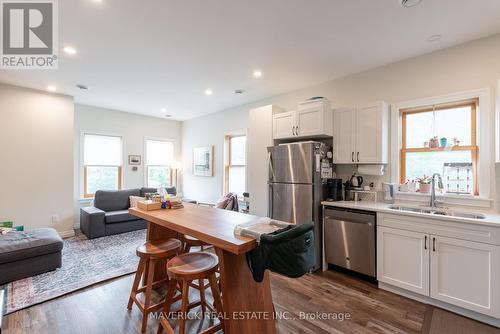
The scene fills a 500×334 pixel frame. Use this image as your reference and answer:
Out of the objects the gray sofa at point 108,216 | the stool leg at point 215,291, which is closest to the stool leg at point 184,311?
the stool leg at point 215,291

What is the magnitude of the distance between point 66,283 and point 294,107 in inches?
164

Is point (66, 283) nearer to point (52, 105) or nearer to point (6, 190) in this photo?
point (6, 190)

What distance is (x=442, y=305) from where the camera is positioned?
7.59 feet

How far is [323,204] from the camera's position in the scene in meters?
3.15

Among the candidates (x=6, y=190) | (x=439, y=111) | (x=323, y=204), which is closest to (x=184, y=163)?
(x=6, y=190)

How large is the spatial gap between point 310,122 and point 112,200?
4471 mm

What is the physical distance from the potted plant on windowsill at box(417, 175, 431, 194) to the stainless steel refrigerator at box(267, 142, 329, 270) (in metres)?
1.15

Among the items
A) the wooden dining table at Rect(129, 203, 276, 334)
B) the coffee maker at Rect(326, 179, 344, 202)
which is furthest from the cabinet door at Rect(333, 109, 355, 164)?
the wooden dining table at Rect(129, 203, 276, 334)

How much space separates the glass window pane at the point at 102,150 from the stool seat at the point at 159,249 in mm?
4272

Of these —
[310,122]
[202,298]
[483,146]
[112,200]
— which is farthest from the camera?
[112,200]

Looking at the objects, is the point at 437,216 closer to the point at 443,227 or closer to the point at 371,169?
the point at 443,227

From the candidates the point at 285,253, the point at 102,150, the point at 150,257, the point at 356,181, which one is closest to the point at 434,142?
the point at 356,181

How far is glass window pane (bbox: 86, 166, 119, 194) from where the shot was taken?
532 cm

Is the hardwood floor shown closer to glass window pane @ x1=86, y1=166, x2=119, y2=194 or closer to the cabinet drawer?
the cabinet drawer
